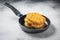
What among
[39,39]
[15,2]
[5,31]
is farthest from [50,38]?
[15,2]

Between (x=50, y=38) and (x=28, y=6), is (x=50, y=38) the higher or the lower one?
the lower one

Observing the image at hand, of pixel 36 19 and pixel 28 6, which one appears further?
pixel 28 6

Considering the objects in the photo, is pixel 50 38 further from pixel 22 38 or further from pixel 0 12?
pixel 0 12

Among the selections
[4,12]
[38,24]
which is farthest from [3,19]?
[38,24]

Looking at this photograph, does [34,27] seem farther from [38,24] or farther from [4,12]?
[4,12]

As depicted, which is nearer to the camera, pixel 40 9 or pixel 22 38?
pixel 22 38

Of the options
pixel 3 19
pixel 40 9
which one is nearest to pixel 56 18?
pixel 40 9

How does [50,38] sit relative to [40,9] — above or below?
below

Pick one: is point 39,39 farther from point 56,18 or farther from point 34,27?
point 56,18
